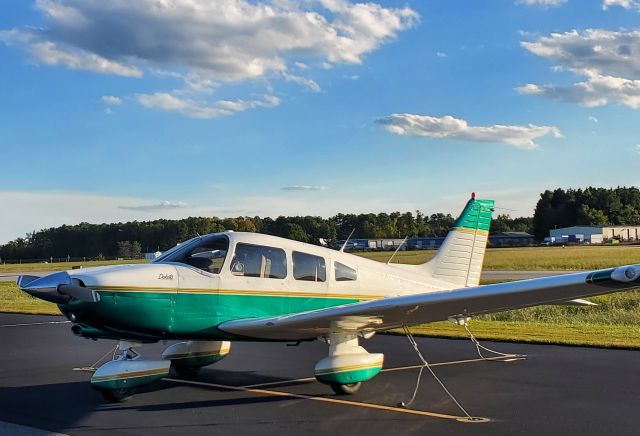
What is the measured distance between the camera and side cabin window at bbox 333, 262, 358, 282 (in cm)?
866

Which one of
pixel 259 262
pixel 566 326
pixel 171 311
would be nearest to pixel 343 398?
pixel 259 262

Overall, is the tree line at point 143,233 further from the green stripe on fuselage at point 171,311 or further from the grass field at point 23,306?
the green stripe on fuselage at point 171,311

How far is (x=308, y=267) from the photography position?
834cm

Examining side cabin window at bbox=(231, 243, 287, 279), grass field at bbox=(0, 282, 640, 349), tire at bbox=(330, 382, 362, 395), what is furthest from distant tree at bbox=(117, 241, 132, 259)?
tire at bbox=(330, 382, 362, 395)

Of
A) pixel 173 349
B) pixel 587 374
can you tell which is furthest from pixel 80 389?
pixel 587 374

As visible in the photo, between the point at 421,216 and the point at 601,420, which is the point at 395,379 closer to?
the point at 601,420

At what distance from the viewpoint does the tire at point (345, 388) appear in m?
7.45

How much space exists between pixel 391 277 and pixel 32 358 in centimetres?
693

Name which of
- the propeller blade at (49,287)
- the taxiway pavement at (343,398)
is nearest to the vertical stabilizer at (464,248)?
the taxiway pavement at (343,398)

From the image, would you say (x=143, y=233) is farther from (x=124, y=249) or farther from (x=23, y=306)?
(x=23, y=306)

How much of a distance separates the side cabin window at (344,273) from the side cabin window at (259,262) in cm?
90

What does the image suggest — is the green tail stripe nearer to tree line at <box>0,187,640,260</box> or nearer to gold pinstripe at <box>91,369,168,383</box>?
gold pinstripe at <box>91,369,168,383</box>

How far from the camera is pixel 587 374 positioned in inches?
338

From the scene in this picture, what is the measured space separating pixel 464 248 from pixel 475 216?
609 millimetres
